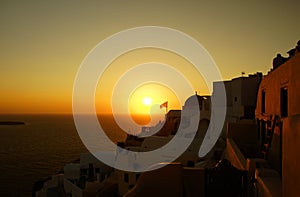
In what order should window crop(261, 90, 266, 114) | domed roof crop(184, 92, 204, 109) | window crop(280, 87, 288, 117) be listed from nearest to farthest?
window crop(280, 87, 288, 117) → window crop(261, 90, 266, 114) → domed roof crop(184, 92, 204, 109)

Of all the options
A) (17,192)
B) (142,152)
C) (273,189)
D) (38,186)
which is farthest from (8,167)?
(273,189)

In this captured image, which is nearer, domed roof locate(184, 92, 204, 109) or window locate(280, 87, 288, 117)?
window locate(280, 87, 288, 117)

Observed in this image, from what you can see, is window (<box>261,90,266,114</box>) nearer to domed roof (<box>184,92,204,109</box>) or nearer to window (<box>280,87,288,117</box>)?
window (<box>280,87,288,117</box>)

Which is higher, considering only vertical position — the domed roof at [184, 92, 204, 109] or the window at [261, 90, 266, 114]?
the domed roof at [184, 92, 204, 109]

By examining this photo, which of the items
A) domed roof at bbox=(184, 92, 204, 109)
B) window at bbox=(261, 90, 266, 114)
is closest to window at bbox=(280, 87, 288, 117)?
window at bbox=(261, 90, 266, 114)

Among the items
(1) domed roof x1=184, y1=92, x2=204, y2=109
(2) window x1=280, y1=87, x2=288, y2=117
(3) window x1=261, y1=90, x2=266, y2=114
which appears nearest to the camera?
(2) window x1=280, y1=87, x2=288, y2=117

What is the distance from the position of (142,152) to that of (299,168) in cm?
1879

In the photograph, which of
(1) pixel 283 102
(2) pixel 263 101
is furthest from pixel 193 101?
(1) pixel 283 102

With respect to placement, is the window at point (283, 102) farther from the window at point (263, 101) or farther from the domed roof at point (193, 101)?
the domed roof at point (193, 101)

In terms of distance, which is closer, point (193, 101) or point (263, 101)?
point (263, 101)

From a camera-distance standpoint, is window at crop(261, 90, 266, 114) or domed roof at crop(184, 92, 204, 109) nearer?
window at crop(261, 90, 266, 114)

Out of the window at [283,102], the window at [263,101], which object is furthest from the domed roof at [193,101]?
the window at [283,102]

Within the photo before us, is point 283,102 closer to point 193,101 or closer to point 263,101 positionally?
point 263,101

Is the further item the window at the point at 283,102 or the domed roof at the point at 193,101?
the domed roof at the point at 193,101
